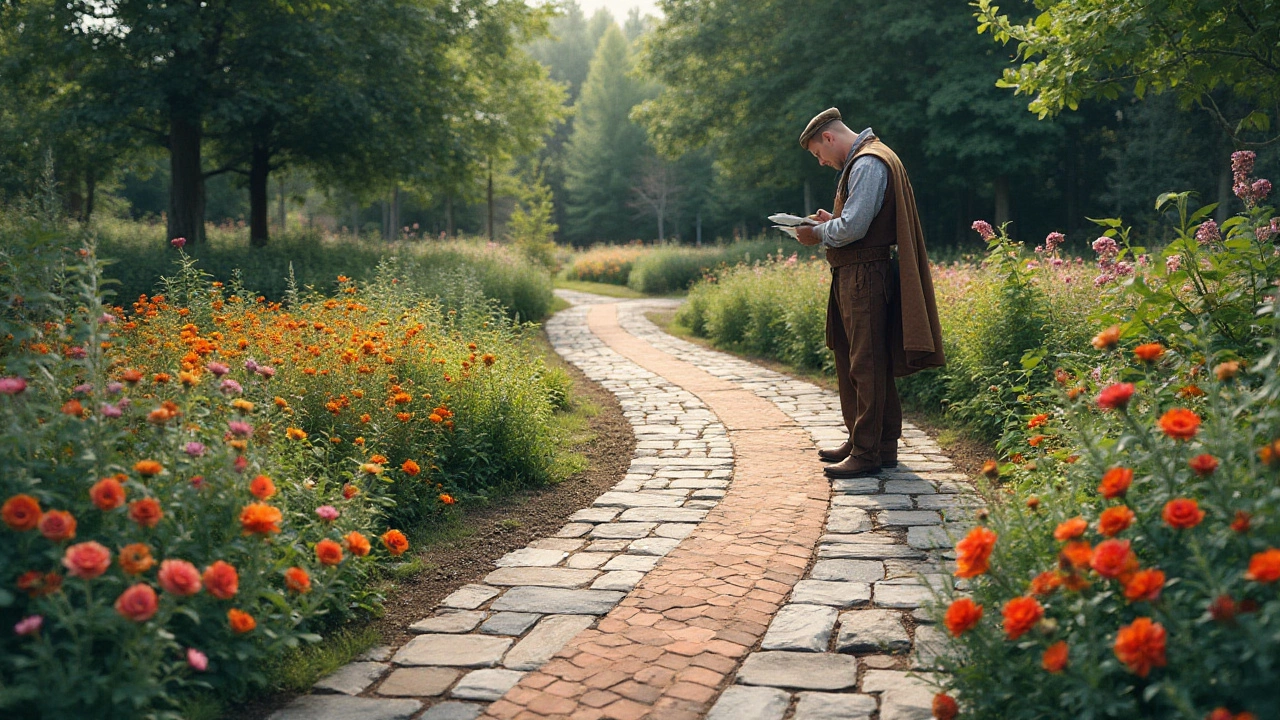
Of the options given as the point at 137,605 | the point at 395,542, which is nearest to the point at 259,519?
the point at 137,605

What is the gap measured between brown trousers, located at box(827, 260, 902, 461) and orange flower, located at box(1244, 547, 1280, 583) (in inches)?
136

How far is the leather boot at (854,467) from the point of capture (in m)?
5.36

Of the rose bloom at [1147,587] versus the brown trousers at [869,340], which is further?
the brown trousers at [869,340]

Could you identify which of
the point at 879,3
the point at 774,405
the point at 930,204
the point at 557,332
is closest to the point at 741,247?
the point at 879,3

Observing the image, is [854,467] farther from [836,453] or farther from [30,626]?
[30,626]

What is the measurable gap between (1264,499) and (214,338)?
477 cm

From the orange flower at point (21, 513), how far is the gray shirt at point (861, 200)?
4.01 m

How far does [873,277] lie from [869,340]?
36 cm

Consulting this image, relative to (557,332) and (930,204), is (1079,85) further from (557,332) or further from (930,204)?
(930,204)

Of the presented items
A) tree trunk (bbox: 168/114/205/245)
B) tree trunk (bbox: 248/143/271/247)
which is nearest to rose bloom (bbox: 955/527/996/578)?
tree trunk (bbox: 168/114/205/245)

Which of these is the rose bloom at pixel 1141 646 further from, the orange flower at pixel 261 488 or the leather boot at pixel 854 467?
→ the leather boot at pixel 854 467

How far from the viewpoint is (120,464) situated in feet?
8.71

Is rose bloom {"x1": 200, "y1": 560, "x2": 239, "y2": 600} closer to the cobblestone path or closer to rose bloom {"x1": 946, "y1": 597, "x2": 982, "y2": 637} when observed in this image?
the cobblestone path

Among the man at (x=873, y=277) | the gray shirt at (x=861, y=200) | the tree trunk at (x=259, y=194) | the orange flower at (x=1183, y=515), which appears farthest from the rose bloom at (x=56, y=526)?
the tree trunk at (x=259, y=194)
